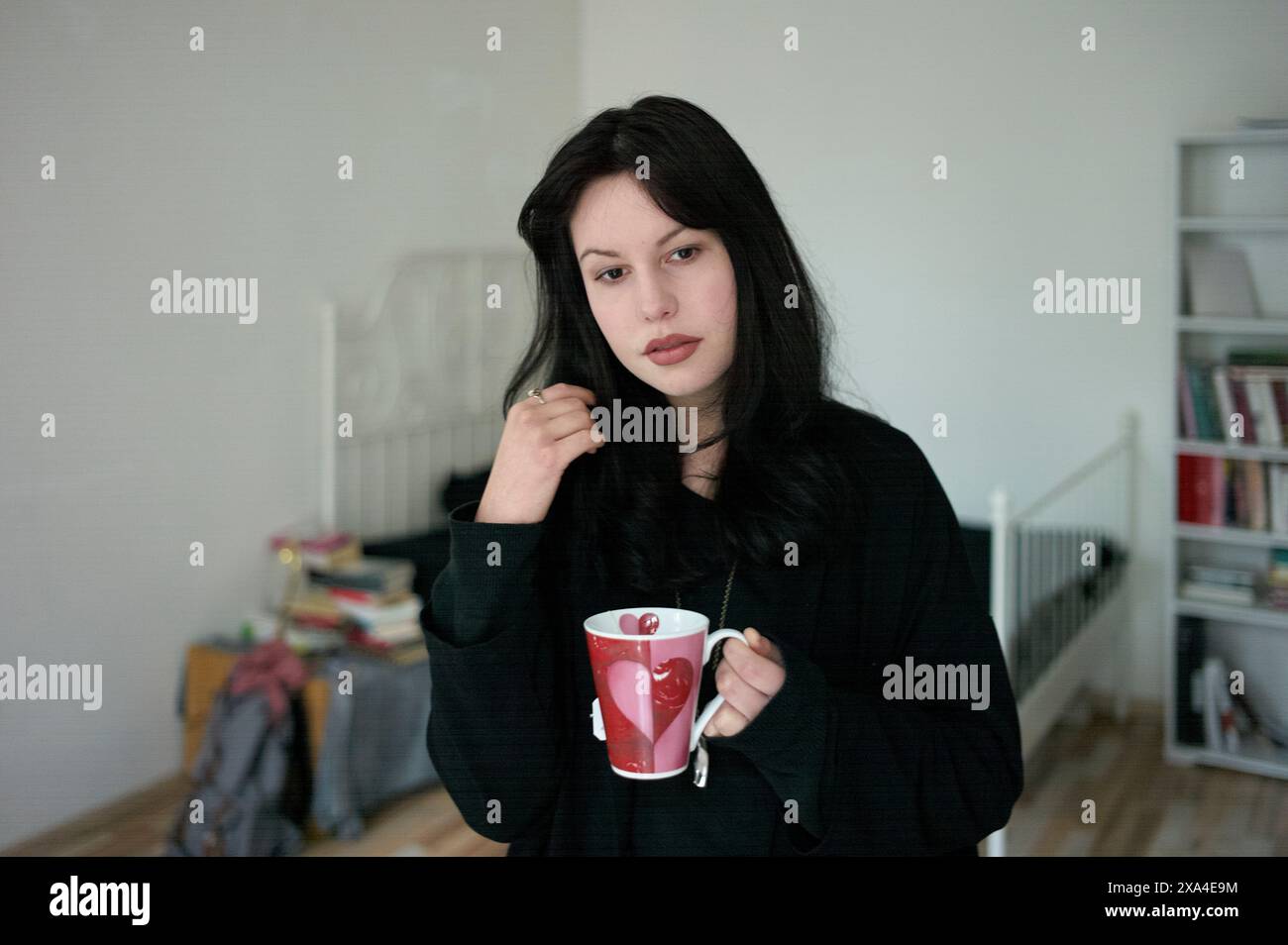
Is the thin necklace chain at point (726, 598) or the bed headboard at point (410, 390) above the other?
the bed headboard at point (410, 390)

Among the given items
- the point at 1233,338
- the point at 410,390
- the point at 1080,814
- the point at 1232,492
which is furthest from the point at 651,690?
the point at 410,390

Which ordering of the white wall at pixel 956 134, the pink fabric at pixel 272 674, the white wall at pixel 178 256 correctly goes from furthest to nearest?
the pink fabric at pixel 272 674, the white wall at pixel 178 256, the white wall at pixel 956 134

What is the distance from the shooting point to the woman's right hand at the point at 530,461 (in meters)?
0.69

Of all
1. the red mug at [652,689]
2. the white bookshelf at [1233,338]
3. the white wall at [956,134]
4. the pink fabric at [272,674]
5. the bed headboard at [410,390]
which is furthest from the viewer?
the bed headboard at [410,390]

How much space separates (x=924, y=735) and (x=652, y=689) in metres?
0.20

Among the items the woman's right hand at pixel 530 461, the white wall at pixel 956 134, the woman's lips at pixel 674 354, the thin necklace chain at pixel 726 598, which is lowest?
the thin necklace chain at pixel 726 598

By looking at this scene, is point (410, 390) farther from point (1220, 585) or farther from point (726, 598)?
point (726, 598)

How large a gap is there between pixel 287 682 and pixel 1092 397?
133 cm

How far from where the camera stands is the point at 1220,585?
1.63 metres

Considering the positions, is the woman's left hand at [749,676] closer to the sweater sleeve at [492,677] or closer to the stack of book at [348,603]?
the sweater sleeve at [492,677]

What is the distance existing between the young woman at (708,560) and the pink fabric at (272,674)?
1191 millimetres

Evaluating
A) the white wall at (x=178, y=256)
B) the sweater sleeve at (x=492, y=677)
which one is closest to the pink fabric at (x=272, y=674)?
the white wall at (x=178, y=256)

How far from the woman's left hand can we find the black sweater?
26mm
